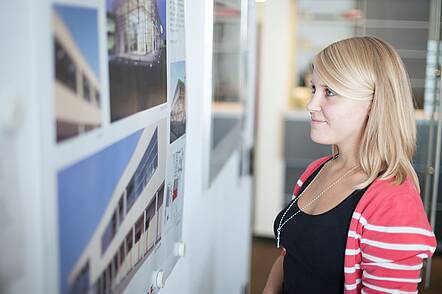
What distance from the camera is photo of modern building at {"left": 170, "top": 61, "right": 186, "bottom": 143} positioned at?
1.28 m

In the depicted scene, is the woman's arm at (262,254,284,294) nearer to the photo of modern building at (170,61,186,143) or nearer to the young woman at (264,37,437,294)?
the young woman at (264,37,437,294)

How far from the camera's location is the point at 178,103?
135 cm

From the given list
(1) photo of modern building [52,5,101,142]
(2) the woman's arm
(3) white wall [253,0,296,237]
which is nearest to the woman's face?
(2) the woman's arm

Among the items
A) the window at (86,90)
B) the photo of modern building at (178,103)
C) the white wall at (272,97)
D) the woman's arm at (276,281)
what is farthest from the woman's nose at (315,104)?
the white wall at (272,97)

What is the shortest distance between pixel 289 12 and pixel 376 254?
346cm

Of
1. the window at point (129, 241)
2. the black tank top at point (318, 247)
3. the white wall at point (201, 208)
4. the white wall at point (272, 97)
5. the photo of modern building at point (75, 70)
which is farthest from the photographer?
the white wall at point (272, 97)

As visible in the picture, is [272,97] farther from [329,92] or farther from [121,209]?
[121,209]

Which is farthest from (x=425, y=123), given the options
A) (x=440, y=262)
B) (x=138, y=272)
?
(x=138, y=272)

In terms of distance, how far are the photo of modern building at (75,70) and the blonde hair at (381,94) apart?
0.69 m

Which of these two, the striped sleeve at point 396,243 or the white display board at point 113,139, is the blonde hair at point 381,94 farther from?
the white display board at point 113,139

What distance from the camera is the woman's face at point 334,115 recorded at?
130 cm

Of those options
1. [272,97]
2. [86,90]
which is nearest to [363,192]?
[86,90]

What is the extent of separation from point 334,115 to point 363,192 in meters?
0.20

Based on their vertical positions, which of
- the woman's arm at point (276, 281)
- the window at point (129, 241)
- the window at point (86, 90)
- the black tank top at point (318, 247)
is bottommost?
the woman's arm at point (276, 281)
